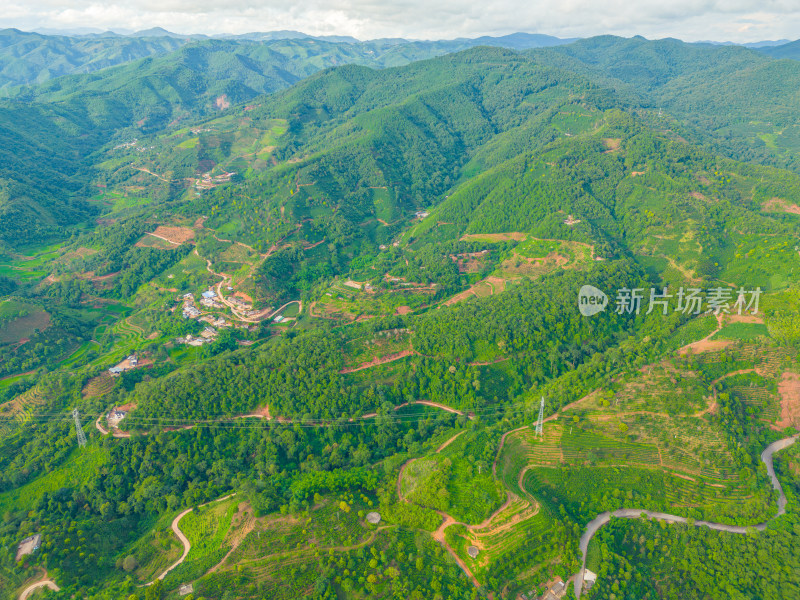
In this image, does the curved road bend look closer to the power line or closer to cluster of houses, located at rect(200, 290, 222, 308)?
the power line

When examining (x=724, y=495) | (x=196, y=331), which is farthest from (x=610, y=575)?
(x=196, y=331)

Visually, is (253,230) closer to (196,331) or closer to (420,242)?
(196,331)

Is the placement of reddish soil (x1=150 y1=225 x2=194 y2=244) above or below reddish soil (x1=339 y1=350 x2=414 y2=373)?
above

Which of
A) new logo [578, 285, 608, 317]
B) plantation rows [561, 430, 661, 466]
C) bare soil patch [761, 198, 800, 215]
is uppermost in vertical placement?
bare soil patch [761, 198, 800, 215]

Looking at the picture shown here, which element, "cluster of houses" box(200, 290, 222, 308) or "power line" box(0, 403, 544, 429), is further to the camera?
"cluster of houses" box(200, 290, 222, 308)

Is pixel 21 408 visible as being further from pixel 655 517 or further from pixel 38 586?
pixel 655 517

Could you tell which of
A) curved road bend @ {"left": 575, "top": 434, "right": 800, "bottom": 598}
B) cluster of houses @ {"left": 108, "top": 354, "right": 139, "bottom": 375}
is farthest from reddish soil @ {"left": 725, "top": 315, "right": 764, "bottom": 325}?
cluster of houses @ {"left": 108, "top": 354, "right": 139, "bottom": 375}

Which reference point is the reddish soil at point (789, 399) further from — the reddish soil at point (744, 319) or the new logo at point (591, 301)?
the new logo at point (591, 301)
